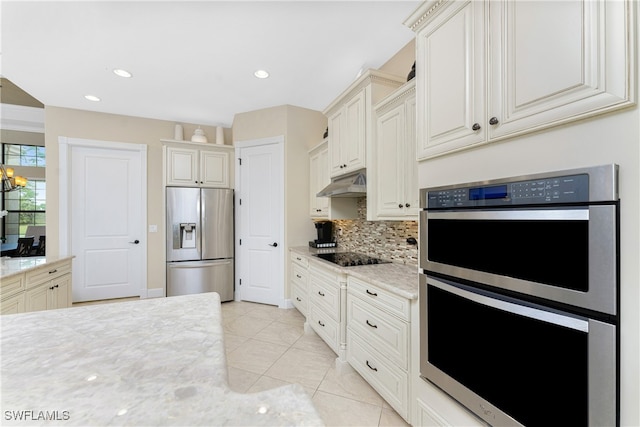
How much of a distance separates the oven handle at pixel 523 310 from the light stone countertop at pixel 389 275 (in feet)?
1.05

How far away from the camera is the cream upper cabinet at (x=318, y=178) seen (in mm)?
3507

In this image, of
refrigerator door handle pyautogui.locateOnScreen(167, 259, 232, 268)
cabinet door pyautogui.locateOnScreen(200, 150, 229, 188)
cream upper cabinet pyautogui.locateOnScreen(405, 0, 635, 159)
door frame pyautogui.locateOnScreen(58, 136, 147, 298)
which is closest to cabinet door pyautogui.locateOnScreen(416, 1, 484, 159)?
cream upper cabinet pyautogui.locateOnScreen(405, 0, 635, 159)

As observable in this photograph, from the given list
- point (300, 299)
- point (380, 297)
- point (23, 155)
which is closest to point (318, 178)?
point (300, 299)

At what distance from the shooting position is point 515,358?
3.38 ft

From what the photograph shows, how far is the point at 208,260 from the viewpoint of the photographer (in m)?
4.01

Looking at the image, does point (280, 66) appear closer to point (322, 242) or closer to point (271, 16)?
point (271, 16)

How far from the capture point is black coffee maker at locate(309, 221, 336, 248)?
12.0ft

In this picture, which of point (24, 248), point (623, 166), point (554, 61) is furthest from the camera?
point (24, 248)

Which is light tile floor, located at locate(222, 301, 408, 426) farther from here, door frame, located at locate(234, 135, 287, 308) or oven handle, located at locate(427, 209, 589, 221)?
oven handle, located at locate(427, 209, 589, 221)

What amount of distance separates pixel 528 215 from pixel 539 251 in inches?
5.2

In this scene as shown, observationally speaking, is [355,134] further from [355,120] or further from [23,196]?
[23,196]

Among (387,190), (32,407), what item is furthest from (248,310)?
(32,407)

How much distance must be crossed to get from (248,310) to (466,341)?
10.3 ft

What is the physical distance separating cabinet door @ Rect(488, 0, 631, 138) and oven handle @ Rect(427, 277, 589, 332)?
65 centimetres
